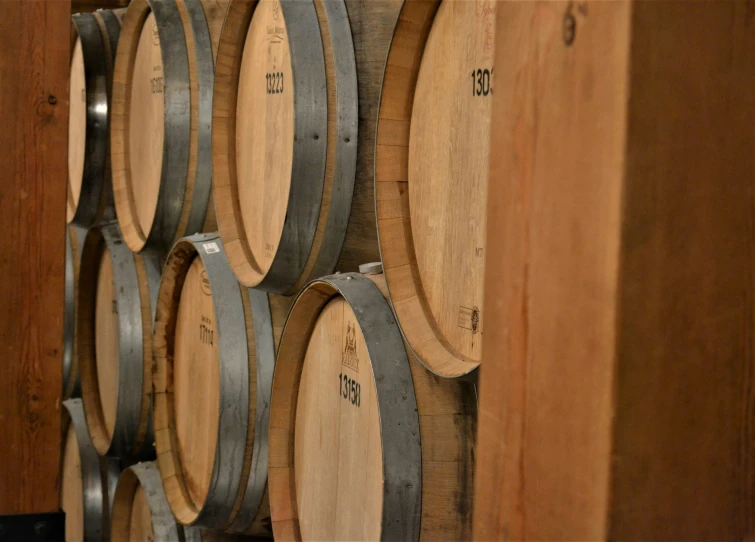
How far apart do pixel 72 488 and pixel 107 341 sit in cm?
113

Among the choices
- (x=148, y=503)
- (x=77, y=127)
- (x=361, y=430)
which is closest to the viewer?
(x=361, y=430)

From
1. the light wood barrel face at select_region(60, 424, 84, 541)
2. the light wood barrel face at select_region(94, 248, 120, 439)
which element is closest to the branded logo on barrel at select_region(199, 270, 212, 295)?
the light wood barrel face at select_region(94, 248, 120, 439)

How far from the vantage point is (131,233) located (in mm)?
3475

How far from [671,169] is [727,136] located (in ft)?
0.18

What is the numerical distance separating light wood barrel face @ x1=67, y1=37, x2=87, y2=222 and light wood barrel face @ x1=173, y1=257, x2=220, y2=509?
1527 millimetres

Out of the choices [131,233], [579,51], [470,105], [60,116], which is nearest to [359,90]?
[470,105]

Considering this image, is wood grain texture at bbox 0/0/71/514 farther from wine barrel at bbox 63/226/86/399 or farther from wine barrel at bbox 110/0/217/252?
wine barrel at bbox 63/226/86/399

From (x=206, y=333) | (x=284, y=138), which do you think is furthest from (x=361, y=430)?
(x=206, y=333)

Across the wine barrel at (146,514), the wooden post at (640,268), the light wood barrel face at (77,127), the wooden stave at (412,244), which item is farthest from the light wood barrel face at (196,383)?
the wooden post at (640,268)

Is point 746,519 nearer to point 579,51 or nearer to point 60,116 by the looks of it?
point 579,51

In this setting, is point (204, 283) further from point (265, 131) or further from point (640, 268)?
point (640, 268)

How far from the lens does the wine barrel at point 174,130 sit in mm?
2975

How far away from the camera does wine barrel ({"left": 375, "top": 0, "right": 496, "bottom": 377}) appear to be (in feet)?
4.83

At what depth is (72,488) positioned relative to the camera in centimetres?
472
